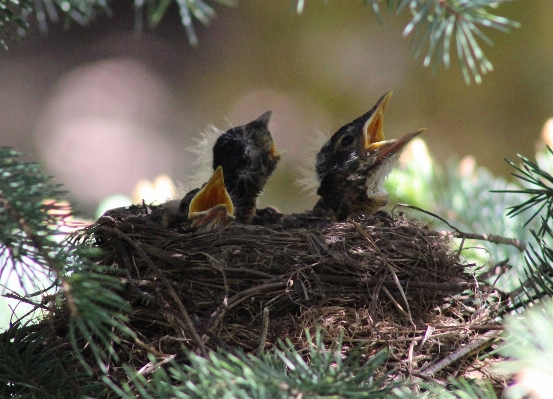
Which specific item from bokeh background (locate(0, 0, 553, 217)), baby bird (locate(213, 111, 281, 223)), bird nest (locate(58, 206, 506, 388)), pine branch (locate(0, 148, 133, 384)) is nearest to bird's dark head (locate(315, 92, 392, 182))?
baby bird (locate(213, 111, 281, 223))

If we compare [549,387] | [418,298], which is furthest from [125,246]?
[549,387]

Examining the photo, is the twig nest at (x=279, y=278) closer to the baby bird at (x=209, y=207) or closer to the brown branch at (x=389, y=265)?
the brown branch at (x=389, y=265)

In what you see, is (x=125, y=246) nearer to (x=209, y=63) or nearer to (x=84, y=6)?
(x=84, y=6)

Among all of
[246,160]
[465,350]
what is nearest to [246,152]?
[246,160]

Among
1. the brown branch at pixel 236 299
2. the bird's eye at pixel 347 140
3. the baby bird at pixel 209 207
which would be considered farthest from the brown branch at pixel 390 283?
the bird's eye at pixel 347 140

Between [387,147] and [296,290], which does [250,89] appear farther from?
[296,290]

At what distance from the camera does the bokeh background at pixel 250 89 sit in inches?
161

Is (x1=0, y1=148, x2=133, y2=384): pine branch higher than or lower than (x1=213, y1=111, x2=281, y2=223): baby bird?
lower

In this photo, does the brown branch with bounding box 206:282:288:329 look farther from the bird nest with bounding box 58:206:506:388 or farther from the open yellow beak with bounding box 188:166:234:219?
the open yellow beak with bounding box 188:166:234:219

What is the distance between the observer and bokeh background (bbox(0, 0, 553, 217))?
4.09m

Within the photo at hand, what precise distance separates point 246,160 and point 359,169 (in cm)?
43

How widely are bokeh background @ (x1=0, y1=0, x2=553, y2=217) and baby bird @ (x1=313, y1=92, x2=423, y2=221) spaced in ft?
6.22

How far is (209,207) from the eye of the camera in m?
1.92

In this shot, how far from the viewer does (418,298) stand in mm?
1426
